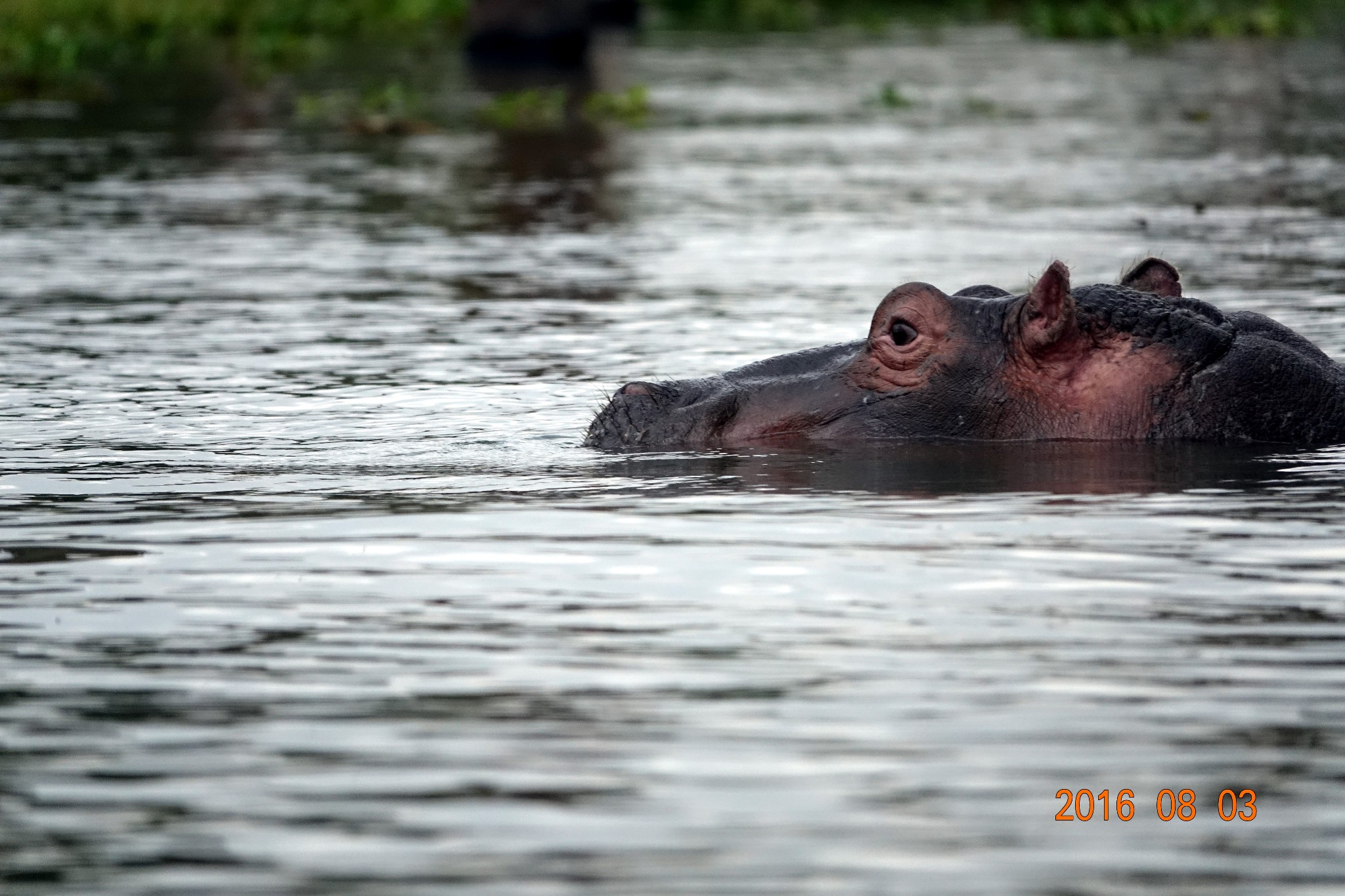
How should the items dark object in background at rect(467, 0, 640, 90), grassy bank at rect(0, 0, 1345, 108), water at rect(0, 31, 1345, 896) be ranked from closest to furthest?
water at rect(0, 31, 1345, 896), grassy bank at rect(0, 0, 1345, 108), dark object in background at rect(467, 0, 640, 90)

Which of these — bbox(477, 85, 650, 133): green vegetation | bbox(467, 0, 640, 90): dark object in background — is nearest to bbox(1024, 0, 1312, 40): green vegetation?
bbox(467, 0, 640, 90): dark object in background

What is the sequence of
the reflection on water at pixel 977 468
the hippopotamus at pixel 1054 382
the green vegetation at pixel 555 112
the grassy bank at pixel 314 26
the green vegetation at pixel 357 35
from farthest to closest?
the grassy bank at pixel 314 26, the green vegetation at pixel 357 35, the green vegetation at pixel 555 112, the hippopotamus at pixel 1054 382, the reflection on water at pixel 977 468

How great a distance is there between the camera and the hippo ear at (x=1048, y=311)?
7961mm

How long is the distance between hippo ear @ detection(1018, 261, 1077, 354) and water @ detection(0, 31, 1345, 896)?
1.34 ft

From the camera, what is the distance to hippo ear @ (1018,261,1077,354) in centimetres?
796

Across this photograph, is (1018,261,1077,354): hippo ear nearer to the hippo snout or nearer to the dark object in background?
the hippo snout

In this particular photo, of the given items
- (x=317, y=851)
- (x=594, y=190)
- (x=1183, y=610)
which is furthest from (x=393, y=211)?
(x=317, y=851)

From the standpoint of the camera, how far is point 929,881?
432 centimetres

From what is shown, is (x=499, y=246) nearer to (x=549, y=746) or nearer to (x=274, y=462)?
(x=274, y=462)

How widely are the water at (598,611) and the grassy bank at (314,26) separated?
1438 cm

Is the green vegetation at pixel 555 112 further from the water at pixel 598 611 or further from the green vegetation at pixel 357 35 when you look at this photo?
the water at pixel 598 611

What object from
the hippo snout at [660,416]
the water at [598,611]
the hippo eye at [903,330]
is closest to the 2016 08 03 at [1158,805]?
the water at [598,611]

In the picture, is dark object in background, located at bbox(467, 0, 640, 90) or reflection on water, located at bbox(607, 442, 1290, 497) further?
dark object in background, located at bbox(467, 0, 640, 90)

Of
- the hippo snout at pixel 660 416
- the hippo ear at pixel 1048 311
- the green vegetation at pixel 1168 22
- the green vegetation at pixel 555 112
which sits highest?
the hippo ear at pixel 1048 311
